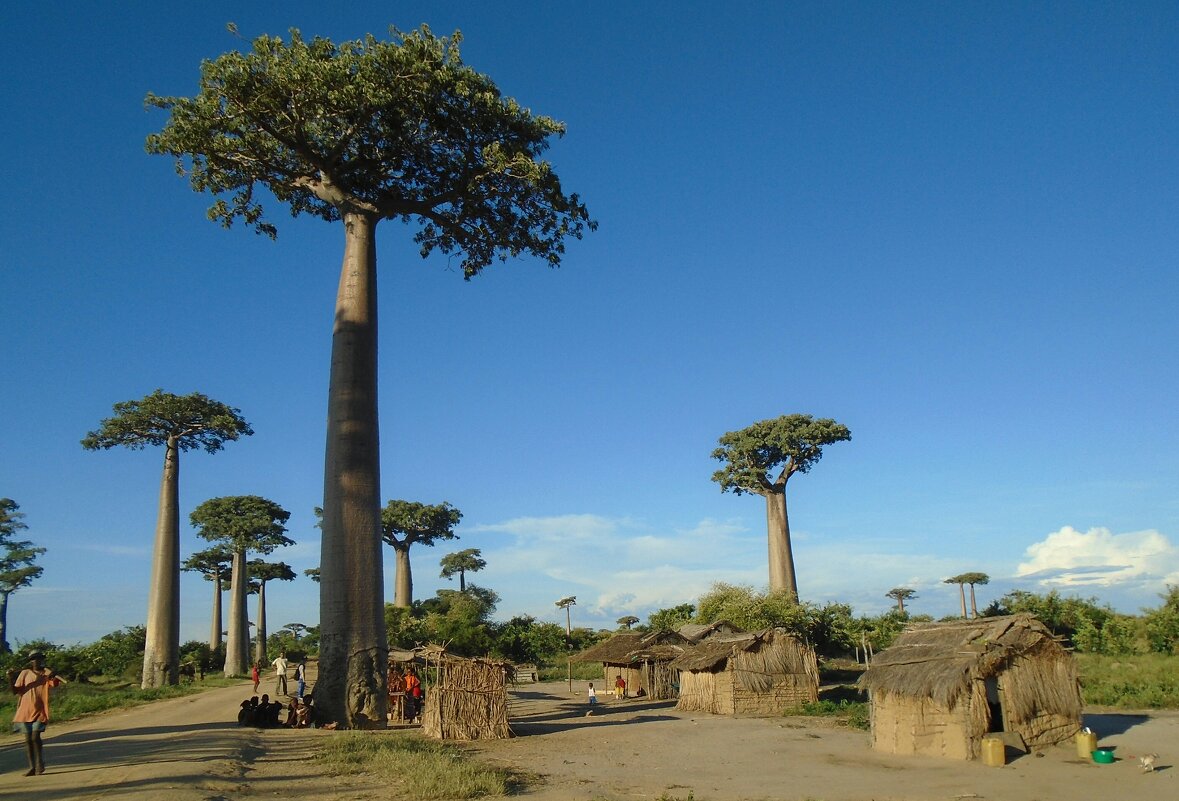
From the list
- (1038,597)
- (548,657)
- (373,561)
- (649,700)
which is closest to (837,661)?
(1038,597)

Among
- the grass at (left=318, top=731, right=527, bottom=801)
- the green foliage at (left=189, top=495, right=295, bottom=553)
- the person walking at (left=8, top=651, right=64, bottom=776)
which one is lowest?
the grass at (left=318, top=731, right=527, bottom=801)

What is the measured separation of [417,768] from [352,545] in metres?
6.26

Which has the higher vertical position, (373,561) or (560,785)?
(373,561)

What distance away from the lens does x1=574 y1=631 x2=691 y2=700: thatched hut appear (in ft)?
98.8

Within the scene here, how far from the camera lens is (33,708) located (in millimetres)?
9203

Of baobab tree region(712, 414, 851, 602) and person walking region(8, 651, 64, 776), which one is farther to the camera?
baobab tree region(712, 414, 851, 602)

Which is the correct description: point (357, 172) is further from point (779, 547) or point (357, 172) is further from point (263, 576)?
point (263, 576)

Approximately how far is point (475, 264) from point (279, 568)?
107 feet

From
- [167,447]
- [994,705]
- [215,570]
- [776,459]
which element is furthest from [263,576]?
[994,705]

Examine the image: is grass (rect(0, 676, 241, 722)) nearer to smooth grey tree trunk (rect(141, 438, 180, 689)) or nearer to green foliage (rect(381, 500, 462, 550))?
smooth grey tree trunk (rect(141, 438, 180, 689))

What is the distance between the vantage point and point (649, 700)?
29.5 metres

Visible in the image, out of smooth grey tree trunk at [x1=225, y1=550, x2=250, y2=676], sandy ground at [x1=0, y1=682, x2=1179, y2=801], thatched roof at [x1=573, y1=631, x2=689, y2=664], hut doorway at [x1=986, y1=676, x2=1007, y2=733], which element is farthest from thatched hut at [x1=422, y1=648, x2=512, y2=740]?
smooth grey tree trunk at [x1=225, y1=550, x2=250, y2=676]

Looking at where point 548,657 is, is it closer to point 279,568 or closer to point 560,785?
point 279,568

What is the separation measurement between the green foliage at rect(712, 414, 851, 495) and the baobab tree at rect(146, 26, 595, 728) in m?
17.5
